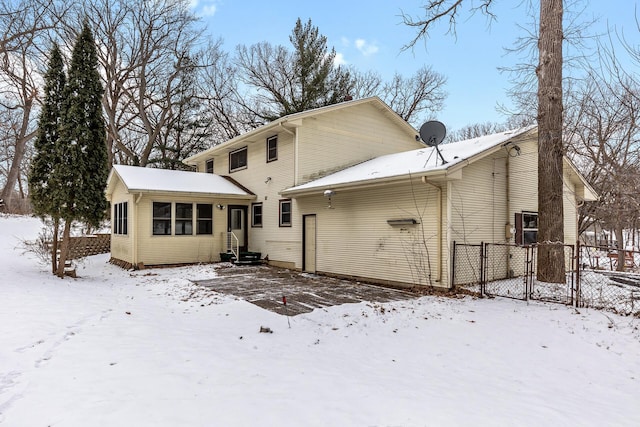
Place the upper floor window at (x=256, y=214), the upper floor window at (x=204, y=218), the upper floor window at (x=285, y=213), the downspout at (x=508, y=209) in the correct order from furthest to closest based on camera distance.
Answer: the upper floor window at (x=256, y=214) → the upper floor window at (x=204, y=218) → the upper floor window at (x=285, y=213) → the downspout at (x=508, y=209)

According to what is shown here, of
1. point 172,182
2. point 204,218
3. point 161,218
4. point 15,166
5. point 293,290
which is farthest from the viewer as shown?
point 15,166

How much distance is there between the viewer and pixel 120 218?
14180mm

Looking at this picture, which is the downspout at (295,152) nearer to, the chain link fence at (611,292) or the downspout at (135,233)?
the downspout at (135,233)

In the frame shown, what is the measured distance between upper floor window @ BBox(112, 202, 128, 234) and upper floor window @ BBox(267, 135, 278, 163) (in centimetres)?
536

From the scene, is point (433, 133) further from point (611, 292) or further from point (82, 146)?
point (82, 146)

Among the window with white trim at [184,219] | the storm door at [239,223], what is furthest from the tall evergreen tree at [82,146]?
the storm door at [239,223]

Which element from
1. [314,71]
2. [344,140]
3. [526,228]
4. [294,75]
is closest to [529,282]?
[526,228]

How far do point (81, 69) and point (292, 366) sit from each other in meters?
9.64

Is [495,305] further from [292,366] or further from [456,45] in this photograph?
[456,45]

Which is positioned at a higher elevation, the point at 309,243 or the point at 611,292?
the point at 309,243

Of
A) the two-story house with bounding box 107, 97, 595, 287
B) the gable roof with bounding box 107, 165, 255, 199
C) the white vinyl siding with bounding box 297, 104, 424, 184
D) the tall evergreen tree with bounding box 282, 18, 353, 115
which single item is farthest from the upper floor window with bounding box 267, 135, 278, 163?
the tall evergreen tree with bounding box 282, 18, 353, 115

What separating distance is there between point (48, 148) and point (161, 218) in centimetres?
411

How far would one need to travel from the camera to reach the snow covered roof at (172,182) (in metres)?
12.6

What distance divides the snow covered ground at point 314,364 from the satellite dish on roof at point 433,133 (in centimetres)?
443
